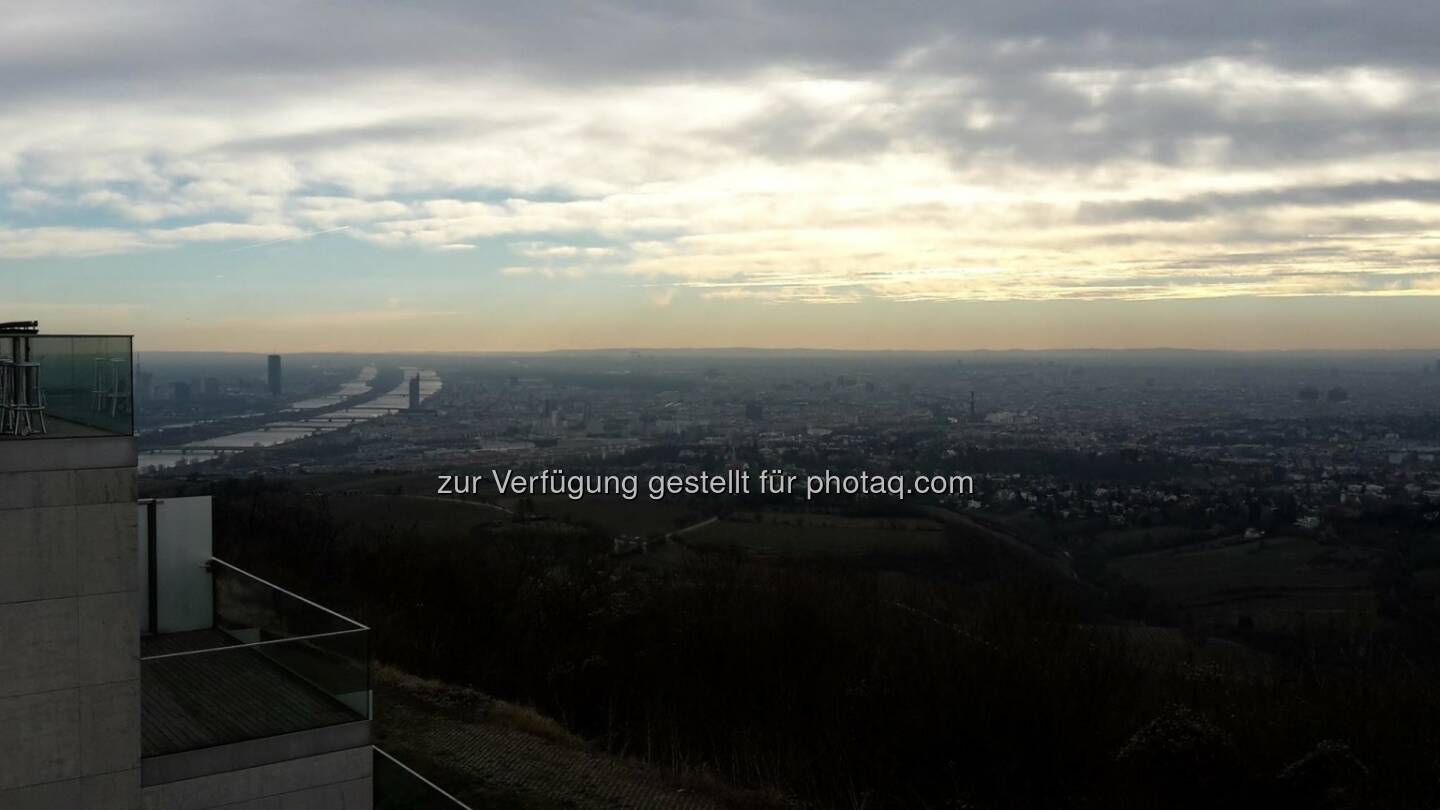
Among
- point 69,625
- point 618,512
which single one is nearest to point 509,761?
point 69,625

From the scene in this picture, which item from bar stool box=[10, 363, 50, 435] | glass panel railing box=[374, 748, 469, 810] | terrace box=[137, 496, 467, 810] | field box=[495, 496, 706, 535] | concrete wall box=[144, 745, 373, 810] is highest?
bar stool box=[10, 363, 50, 435]

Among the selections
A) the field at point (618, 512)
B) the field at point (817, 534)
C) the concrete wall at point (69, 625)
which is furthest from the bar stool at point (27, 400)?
the field at point (618, 512)

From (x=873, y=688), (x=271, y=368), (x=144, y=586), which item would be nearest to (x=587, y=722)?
(x=873, y=688)

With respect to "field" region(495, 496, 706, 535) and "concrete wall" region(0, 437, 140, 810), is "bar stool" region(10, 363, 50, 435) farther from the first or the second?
"field" region(495, 496, 706, 535)

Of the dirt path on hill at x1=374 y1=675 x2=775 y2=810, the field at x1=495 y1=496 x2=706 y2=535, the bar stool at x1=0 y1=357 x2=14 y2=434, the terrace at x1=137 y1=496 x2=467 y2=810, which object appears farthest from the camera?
the field at x1=495 y1=496 x2=706 y2=535

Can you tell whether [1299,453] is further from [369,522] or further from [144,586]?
[144,586]

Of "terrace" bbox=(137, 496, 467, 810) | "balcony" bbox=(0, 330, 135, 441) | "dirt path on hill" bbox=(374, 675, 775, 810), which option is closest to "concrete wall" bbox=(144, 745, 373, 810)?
"terrace" bbox=(137, 496, 467, 810)

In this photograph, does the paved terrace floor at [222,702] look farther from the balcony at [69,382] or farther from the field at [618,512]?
the field at [618,512]
